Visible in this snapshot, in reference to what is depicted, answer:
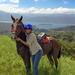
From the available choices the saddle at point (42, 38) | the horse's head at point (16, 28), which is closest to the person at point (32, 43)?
the horse's head at point (16, 28)

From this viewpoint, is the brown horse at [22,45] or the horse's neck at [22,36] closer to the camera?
the brown horse at [22,45]

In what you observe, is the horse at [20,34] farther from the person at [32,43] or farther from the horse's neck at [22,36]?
the person at [32,43]

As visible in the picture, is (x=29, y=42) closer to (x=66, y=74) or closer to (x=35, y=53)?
(x=35, y=53)

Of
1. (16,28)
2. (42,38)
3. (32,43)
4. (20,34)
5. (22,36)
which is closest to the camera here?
(16,28)

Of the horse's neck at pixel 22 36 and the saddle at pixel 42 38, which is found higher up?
the horse's neck at pixel 22 36

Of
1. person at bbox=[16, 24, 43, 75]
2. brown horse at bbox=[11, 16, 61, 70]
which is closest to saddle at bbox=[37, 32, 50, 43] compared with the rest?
brown horse at bbox=[11, 16, 61, 70]

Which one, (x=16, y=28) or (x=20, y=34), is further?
(x=20, y=34)

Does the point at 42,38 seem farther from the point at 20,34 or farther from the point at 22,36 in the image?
the point at 20,34

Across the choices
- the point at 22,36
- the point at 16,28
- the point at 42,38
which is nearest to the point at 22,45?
the point at 22,36

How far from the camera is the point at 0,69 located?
291 inches

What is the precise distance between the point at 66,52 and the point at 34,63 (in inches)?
606

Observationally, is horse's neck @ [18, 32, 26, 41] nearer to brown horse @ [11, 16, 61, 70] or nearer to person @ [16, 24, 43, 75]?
brown horse @ [11, 16, 61, 70]

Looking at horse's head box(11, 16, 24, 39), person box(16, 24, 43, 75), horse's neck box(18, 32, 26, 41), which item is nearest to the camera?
horse's head box(11, 16, 24, 39)

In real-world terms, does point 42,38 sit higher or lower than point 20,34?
lower
